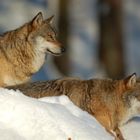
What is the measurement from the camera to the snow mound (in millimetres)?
7602

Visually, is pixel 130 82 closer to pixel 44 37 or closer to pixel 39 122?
pixel 44 37

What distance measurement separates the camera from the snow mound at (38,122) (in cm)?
760

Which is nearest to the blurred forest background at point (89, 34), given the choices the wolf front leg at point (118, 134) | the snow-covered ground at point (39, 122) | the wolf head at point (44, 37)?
the wolf head at point (44, 37)

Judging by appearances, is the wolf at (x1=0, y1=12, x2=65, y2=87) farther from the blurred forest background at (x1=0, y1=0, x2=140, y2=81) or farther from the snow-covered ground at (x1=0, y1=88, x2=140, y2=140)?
the blurred forest background at (x1=0, y1=0, x2=140, y2=81)

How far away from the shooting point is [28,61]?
39.8 feet

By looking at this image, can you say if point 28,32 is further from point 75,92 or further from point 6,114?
point 6,114

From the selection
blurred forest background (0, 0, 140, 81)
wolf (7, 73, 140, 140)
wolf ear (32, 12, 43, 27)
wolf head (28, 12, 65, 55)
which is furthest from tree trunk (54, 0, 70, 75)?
wolf (7, 73, 140, 140)

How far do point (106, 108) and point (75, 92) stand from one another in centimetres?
47

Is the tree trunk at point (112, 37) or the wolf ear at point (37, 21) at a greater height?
the wolf ear at point (37, 21)

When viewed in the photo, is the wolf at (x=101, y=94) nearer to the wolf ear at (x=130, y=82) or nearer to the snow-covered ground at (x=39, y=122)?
the wolf ear at (x=130, y=82)

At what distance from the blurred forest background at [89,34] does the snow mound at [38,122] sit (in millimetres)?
8376

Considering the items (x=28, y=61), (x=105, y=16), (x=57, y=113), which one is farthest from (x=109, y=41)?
A: (x=57, y=113)

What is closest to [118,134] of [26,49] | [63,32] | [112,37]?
[26,49]

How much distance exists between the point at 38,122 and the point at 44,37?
15.0 ft
